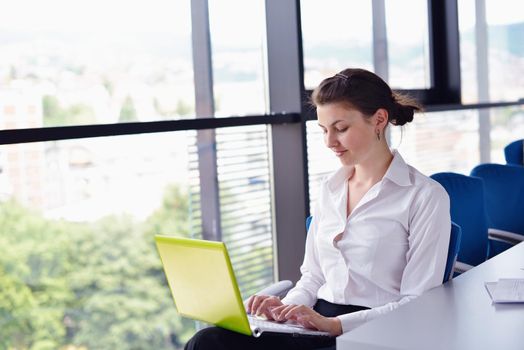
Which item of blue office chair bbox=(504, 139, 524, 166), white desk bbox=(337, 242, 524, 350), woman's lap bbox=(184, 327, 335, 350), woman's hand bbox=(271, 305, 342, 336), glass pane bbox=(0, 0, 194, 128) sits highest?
glass pane bbox=(0, 0, 194, 128)

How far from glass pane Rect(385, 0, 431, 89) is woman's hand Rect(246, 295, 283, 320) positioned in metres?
3.15

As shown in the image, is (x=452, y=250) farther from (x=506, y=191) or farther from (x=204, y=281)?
(x=506, y=191)

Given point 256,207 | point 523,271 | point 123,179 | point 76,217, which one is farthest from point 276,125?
point 523,271

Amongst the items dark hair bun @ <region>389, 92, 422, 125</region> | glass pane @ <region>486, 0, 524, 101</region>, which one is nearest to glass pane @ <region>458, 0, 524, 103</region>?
glass pane @ <region>486, 0, 524, 101</region>

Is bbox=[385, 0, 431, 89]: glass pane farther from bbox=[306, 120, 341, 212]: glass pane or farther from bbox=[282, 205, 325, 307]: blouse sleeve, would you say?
bbox=[282, 205, 325, 307]: blouse sleeve

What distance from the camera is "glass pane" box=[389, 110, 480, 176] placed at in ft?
18.3

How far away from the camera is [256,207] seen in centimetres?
397

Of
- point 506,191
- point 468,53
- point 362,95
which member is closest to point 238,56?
point 362,95

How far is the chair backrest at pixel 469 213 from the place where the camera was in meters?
3.37

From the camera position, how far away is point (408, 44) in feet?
18.5

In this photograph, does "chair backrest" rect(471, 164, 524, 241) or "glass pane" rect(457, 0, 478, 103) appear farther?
"glass pane" rect(457, 0, 478, 103)

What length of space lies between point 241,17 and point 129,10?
68 centimetres

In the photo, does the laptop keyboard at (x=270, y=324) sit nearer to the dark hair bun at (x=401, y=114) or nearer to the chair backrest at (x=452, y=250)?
the chair backrest at (x=452, y=250)

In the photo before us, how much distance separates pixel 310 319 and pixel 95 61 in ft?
4.93
